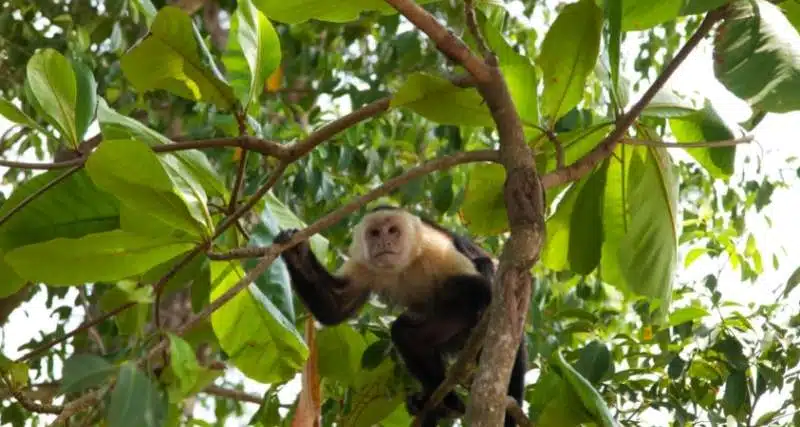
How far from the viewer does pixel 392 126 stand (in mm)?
4539

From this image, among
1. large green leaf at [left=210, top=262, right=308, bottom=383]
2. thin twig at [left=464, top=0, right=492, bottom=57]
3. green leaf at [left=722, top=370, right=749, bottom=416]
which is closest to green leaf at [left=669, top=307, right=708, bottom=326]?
green leaf at [left=722, top=370, right=749, bottom=416]

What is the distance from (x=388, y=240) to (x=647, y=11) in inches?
58.4

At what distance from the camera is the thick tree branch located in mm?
1730

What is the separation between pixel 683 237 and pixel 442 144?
164cm

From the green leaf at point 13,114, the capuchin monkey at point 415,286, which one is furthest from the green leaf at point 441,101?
the capuchin monkey at point 415,286

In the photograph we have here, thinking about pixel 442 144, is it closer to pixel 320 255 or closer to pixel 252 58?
pixel 320 255

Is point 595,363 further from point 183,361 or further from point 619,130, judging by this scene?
point 183,361

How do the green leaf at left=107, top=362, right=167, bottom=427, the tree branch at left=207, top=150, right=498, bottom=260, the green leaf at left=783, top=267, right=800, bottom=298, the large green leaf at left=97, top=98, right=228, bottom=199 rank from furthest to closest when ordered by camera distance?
the green leaf at left=783, top=267, right=800, bottom=298 → the large green leaf at left=97, top=98, right=228, bottom=199 → the tree branch at left=207, top=150, right=498, bottom=260 → the green leaf at left=107, top=362, right=167, bottom=427

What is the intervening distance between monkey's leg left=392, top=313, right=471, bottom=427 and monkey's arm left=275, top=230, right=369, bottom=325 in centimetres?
20

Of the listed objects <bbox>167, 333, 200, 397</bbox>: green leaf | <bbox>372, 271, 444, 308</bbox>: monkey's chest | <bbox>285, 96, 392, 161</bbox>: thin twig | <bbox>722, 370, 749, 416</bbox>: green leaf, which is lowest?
<bbox>722, 370, 749, 416</bbox>: green leaf

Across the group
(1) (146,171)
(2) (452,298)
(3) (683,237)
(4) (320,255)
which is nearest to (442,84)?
(1) (146,171)

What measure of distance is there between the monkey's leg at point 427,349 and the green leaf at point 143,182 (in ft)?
4.41

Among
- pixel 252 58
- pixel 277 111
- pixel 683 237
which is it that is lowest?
pixel 683 237

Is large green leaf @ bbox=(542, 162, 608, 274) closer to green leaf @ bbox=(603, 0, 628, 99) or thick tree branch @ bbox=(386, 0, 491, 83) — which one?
green leaf @ bbox=(603, 0, 628, 99)
